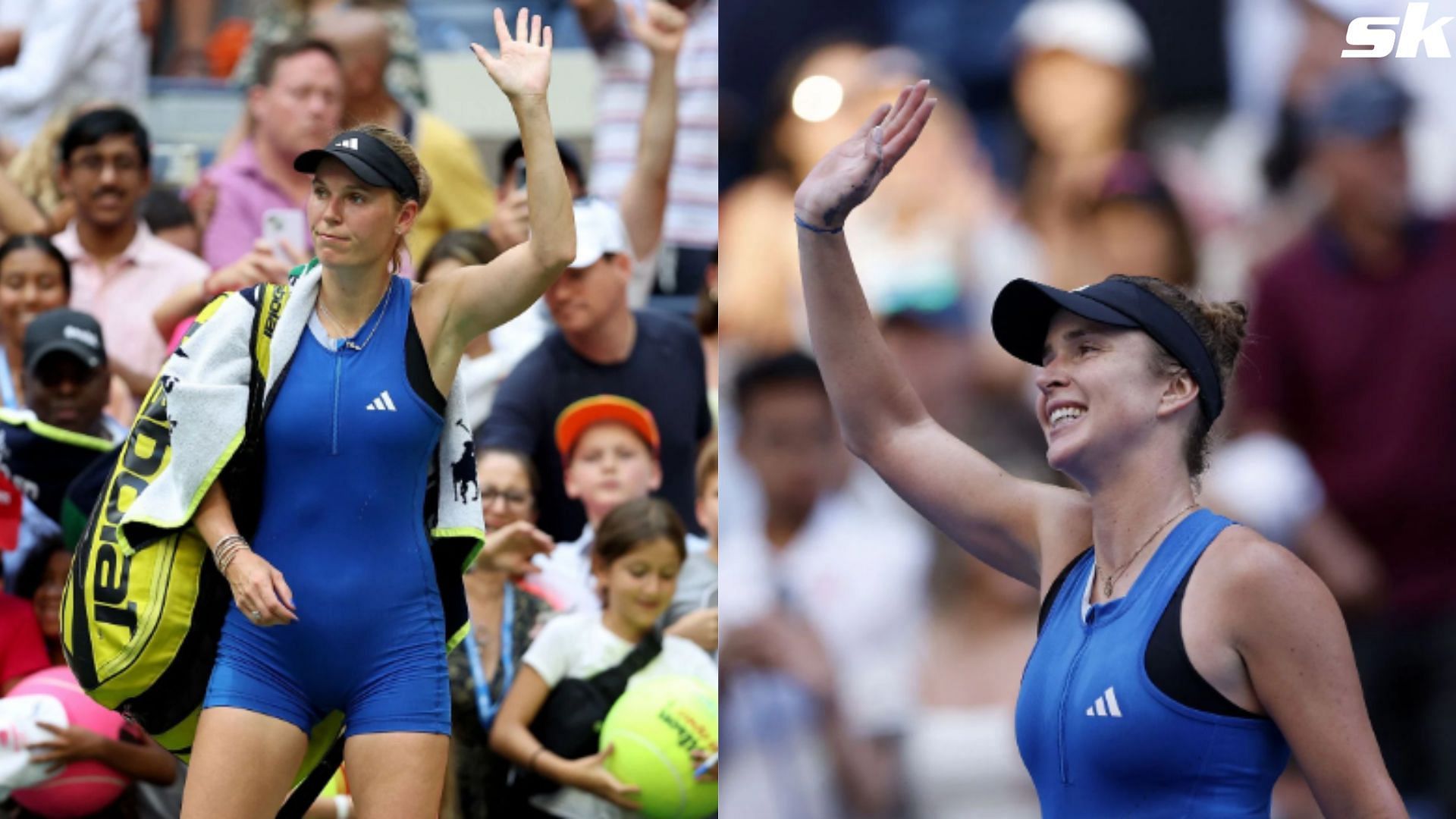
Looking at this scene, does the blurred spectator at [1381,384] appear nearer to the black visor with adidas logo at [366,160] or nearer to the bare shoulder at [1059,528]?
the bare shoulder at [1059,528]

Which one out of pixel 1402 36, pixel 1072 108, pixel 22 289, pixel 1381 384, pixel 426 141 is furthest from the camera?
pixel 426 141

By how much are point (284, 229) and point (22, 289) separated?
36.7 inches

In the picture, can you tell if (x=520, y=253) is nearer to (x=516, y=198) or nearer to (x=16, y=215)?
(x=516, y=198)

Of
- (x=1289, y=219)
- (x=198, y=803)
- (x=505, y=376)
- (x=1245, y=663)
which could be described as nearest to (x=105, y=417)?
(x=505, y=376)

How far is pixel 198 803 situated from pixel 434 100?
14.1 feet

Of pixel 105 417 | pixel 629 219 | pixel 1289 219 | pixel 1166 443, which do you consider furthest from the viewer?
pixel 629 219

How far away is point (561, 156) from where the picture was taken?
6066 mm

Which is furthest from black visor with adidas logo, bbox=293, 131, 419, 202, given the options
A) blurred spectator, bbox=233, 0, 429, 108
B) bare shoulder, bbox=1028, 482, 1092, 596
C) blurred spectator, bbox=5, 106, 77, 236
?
blurred spectator, bbox=5, 106, 77, 236

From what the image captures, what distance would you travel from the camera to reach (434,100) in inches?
286

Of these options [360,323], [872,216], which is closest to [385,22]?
[872,216]

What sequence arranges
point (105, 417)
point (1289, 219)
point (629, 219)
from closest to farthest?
point (1289, 219) < point (105, 417) < point (629, 219)

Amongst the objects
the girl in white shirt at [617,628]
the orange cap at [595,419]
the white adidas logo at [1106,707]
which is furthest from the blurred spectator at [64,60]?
the white adidas logo at [1106,707]

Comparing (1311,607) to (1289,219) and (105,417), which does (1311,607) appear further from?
(105,417)

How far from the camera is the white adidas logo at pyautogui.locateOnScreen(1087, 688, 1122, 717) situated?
9.09 feet
